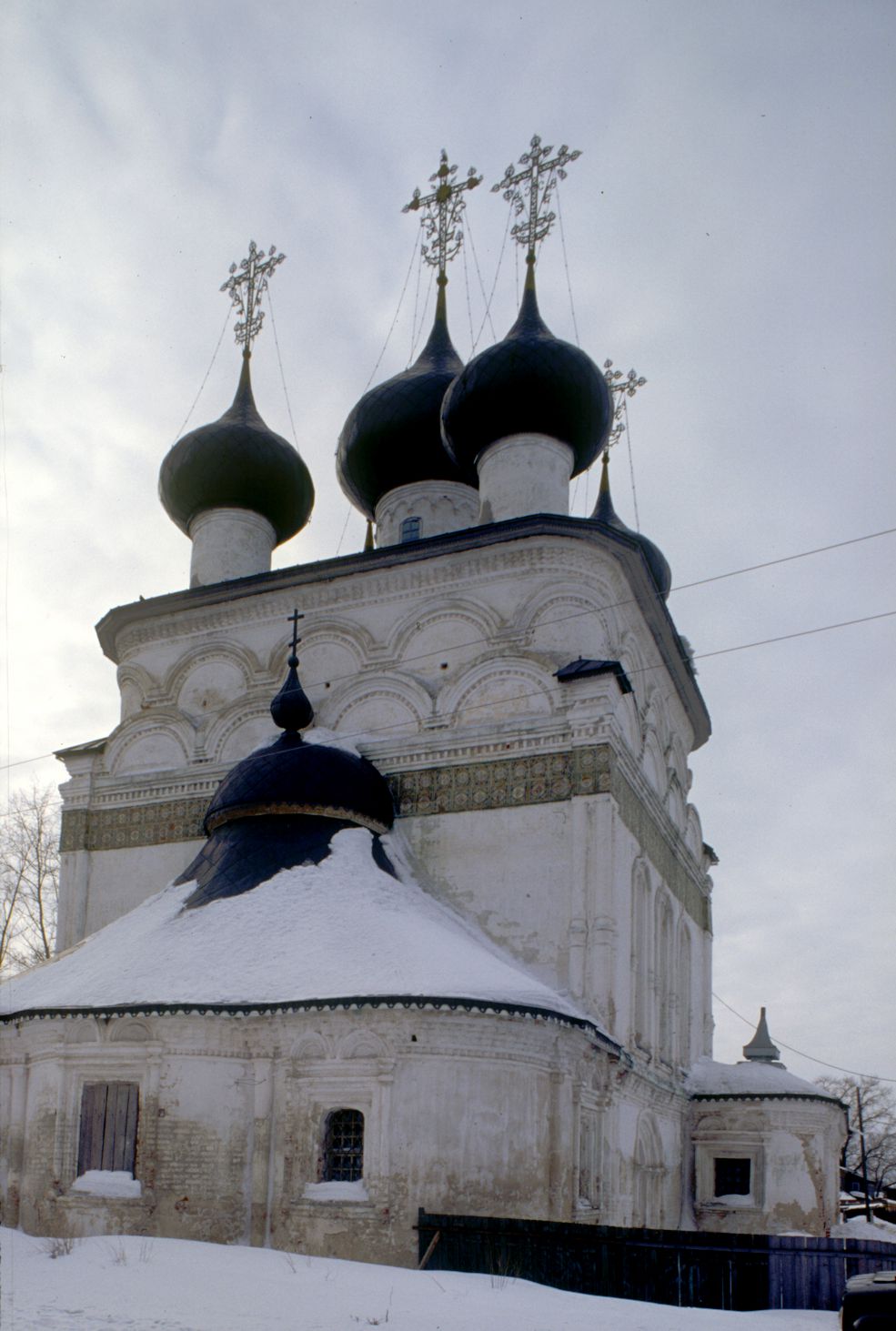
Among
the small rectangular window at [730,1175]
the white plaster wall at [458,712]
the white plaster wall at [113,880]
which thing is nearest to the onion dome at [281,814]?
the white plaster wall at [458,712]

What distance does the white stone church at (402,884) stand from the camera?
10.1 m

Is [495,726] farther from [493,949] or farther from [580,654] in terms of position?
[493,949]

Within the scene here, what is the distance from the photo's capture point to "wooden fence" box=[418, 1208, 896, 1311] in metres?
7.87

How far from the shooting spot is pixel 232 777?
41.6ft

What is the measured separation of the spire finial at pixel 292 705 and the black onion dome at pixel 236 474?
12.6 ft

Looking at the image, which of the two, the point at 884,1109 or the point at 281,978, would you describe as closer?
the point at 281,978

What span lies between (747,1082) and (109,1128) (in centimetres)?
798

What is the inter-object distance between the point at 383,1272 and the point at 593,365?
33.8ft

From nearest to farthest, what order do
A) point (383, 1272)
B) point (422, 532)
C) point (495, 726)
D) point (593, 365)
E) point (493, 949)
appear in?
1. point (383, 1272)
2. point (493, 949)
3. point (495, 726)
4. point (593, 365)
5. point (422, 532)

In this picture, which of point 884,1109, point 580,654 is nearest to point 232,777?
point 580,654

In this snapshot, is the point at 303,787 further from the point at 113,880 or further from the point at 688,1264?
the point at 688,1264

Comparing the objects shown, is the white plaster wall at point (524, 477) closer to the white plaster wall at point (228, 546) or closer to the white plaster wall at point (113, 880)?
the white plaster wall at point (228, 546)

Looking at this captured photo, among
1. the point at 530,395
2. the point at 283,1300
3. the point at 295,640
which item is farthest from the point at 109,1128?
the point at 530,395

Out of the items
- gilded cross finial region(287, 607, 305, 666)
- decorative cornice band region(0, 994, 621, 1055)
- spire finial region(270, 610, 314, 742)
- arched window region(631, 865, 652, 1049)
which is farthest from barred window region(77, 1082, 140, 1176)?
arched window region(631, 865, 652, 1049)
